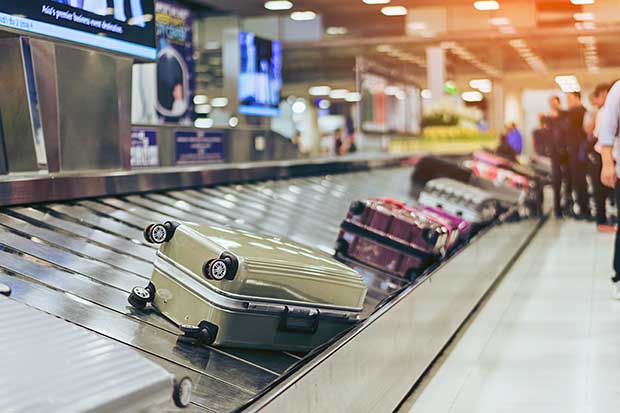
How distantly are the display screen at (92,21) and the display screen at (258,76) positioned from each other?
857cm

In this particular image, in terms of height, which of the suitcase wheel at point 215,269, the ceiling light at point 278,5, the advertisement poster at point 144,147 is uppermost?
the ceiling light at point 278,5

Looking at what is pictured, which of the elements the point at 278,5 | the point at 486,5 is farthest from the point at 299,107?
the point at 486,5

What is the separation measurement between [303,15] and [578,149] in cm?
760

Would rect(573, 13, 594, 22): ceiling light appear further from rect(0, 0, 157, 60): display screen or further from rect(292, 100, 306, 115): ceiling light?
rect(292, 100, 306, 115): ceiling light

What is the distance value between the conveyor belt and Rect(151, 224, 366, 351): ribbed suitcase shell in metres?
0.07

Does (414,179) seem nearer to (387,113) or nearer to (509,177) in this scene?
(509,177)

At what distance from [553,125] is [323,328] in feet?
30.9

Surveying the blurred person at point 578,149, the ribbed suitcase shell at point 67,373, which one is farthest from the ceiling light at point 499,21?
the ribbed suitcase shell at point 67,373

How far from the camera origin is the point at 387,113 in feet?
44.8

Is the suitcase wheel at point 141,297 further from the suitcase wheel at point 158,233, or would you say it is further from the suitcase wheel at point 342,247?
the suitcase wheel at point 342,247

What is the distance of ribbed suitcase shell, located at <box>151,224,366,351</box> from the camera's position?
2607 millimetres

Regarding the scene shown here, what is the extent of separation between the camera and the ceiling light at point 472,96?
19406 mm

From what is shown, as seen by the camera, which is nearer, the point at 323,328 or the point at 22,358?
the point at 22,358

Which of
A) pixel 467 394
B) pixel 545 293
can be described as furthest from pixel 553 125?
pixel 467 394
